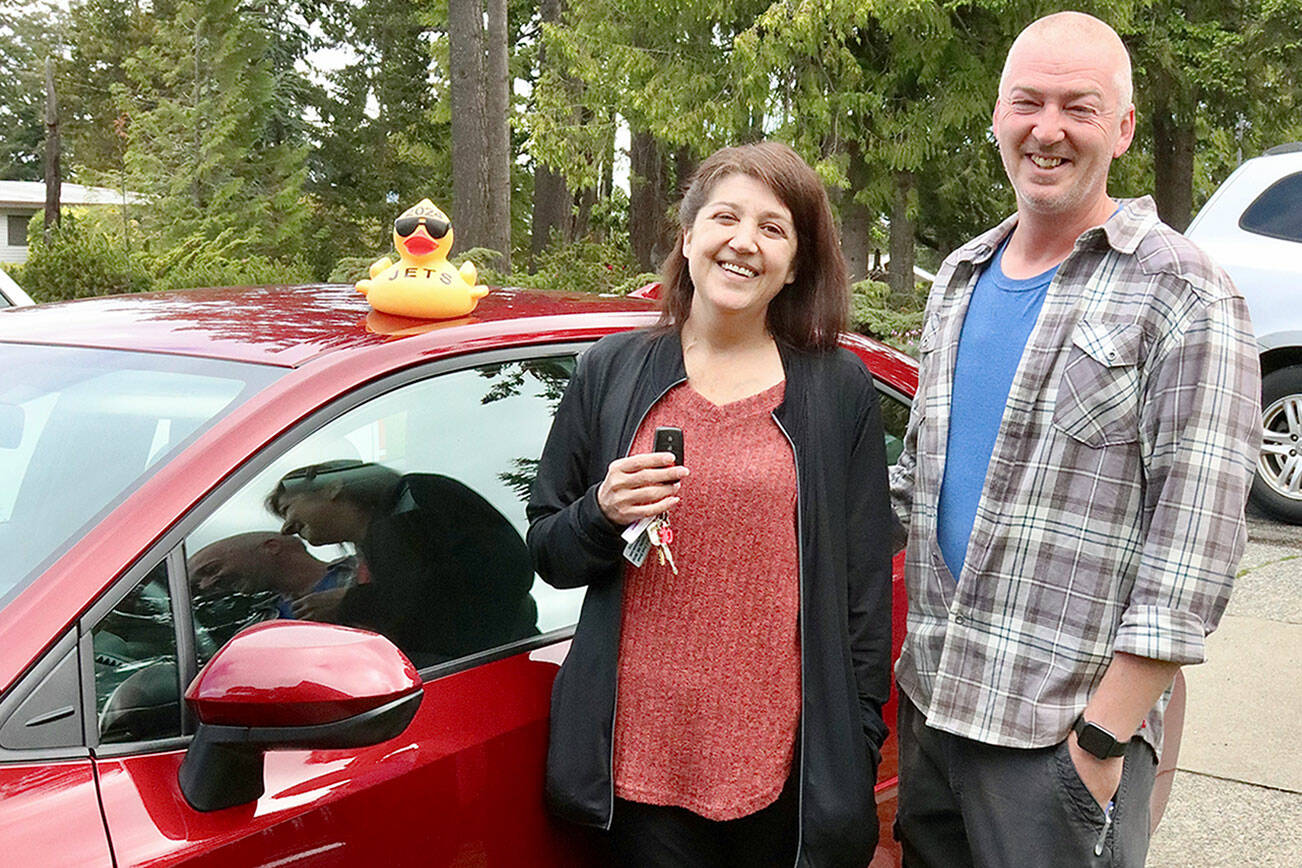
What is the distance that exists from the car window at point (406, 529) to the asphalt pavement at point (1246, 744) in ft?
8.72

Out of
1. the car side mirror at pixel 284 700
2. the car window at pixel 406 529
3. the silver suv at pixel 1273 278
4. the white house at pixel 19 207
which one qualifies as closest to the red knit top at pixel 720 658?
the car window at pixel 406 529

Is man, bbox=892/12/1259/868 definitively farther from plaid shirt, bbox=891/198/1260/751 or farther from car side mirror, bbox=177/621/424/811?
car side mirror, bbox=177/621/424/811

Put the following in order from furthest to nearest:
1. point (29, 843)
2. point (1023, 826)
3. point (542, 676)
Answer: point (542, 676), point (1023, 826), point (29, 843)

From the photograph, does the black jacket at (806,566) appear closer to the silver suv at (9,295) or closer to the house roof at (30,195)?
the silver suv at (9,295)

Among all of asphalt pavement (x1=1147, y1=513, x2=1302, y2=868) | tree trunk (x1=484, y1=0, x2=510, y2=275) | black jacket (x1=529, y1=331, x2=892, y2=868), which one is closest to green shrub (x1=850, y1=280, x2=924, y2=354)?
asphalt pavement (x1=1147, y1=513, x2=1302, y2=868)

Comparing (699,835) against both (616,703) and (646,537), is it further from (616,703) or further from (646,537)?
(646,537)

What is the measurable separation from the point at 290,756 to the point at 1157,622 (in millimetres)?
1236

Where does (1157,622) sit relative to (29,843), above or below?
above

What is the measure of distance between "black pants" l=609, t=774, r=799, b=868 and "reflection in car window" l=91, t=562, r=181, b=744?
0.76 metres

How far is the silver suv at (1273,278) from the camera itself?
7.62m

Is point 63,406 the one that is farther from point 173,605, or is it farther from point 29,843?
point 29,843

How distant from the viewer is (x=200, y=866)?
1668mm

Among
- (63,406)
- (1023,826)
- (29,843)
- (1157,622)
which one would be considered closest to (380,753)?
(29,843)

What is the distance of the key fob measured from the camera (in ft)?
6.78
